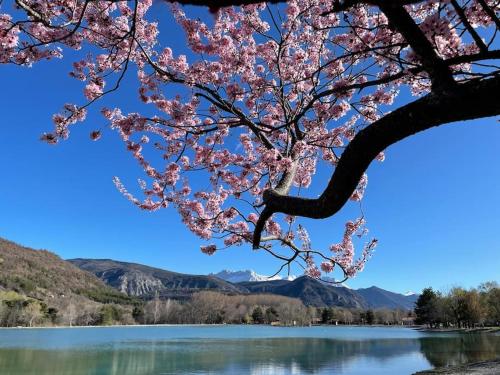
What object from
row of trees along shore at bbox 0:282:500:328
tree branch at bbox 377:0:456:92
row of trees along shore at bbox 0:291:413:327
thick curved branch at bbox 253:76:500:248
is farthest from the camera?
row of trees along shore at bbox 0:291:413:327

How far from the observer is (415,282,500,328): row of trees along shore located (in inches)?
2810

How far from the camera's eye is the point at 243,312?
163750 mm

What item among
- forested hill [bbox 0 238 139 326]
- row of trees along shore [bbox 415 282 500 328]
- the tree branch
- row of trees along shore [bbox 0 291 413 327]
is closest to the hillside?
forested hill [bbox 0 238 139 326]

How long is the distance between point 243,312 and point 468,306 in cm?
9926

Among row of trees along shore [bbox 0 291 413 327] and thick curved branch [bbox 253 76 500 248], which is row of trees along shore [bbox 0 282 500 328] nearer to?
row of trees along shore [bbox 0 291 413 327]

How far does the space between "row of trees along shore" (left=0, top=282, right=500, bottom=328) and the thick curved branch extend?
7714 cm

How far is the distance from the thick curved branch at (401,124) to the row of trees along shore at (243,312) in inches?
3037

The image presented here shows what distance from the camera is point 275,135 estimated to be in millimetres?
6344

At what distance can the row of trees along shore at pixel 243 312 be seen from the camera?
3100 inches

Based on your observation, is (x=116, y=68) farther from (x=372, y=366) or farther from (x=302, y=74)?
(x=372, y=366)

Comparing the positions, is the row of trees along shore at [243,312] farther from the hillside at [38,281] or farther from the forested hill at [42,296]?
the hillside at [38,281]

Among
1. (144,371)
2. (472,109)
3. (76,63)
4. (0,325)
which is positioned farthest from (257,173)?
(0,325)

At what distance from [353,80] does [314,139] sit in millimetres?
1061

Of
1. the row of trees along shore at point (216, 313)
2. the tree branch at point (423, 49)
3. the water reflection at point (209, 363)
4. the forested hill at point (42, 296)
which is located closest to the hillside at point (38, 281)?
the forested hill at point (42, 296)
